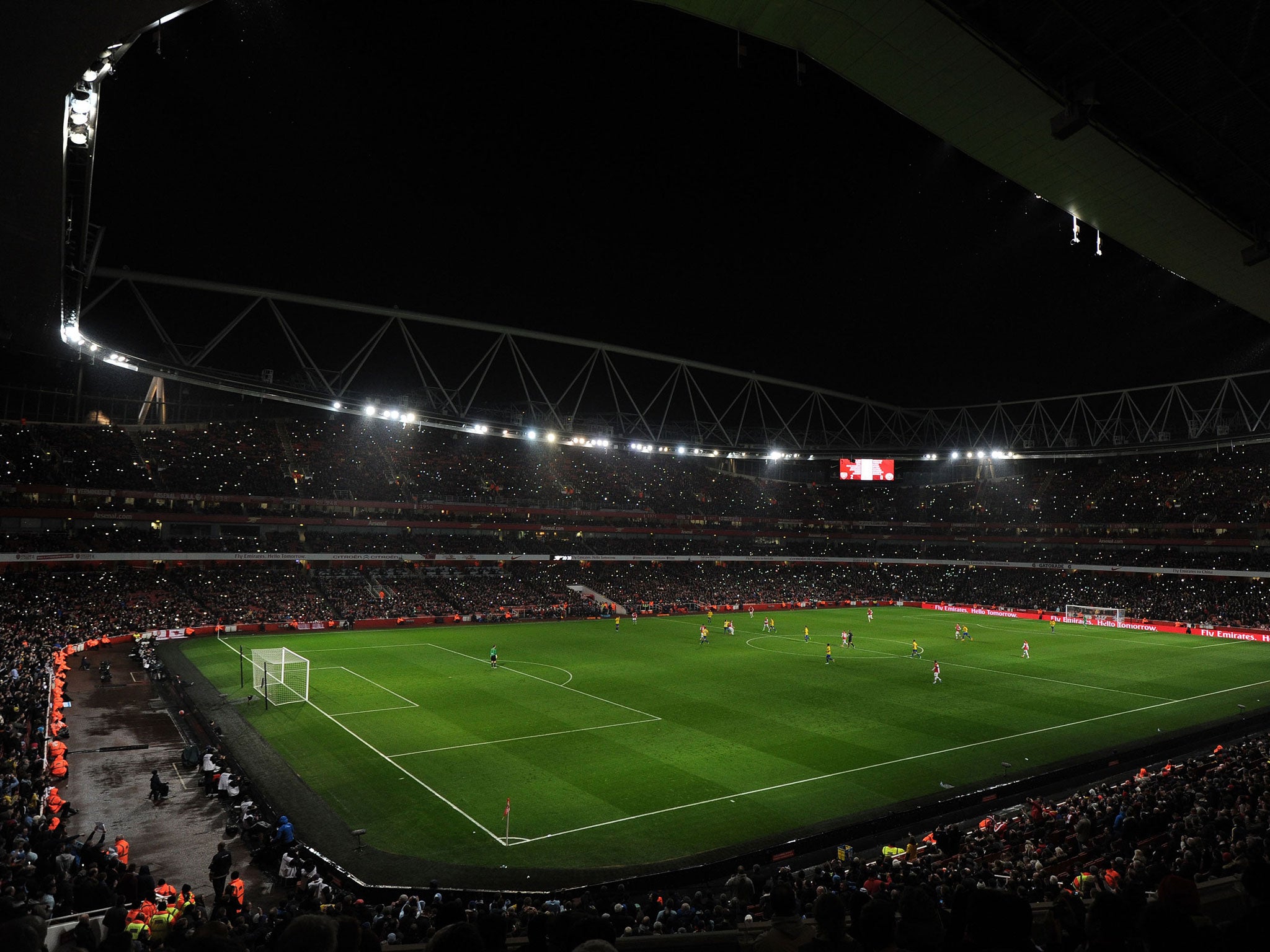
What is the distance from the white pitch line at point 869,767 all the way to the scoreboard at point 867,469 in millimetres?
42499

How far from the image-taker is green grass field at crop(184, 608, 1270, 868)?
18.8 m

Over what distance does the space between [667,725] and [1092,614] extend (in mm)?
57193

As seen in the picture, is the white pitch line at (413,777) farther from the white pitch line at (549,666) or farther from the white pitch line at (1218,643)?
the white pitch line at (1218,643)

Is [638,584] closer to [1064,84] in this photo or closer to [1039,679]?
[1039,679]

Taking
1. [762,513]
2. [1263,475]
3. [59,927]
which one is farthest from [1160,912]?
[762,513]

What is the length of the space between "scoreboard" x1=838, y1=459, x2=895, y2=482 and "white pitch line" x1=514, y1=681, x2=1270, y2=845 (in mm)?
42499

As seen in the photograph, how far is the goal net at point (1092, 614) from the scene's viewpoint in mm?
64438

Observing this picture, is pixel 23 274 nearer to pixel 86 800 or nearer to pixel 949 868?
pixel 86 800

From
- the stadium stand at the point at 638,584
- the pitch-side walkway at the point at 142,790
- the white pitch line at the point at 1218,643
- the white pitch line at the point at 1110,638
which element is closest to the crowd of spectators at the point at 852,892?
the stadium stand at the point at 638,584

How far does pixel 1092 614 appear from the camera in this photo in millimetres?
67750

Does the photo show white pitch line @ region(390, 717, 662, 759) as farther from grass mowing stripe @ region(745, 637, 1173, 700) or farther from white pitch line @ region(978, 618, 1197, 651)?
white pitch line @ region(978, 618, 1197, 651)

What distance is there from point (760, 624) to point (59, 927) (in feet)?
179

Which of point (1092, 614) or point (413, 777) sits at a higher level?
point (1092, 614)

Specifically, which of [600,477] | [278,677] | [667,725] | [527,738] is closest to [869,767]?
[667,725]
